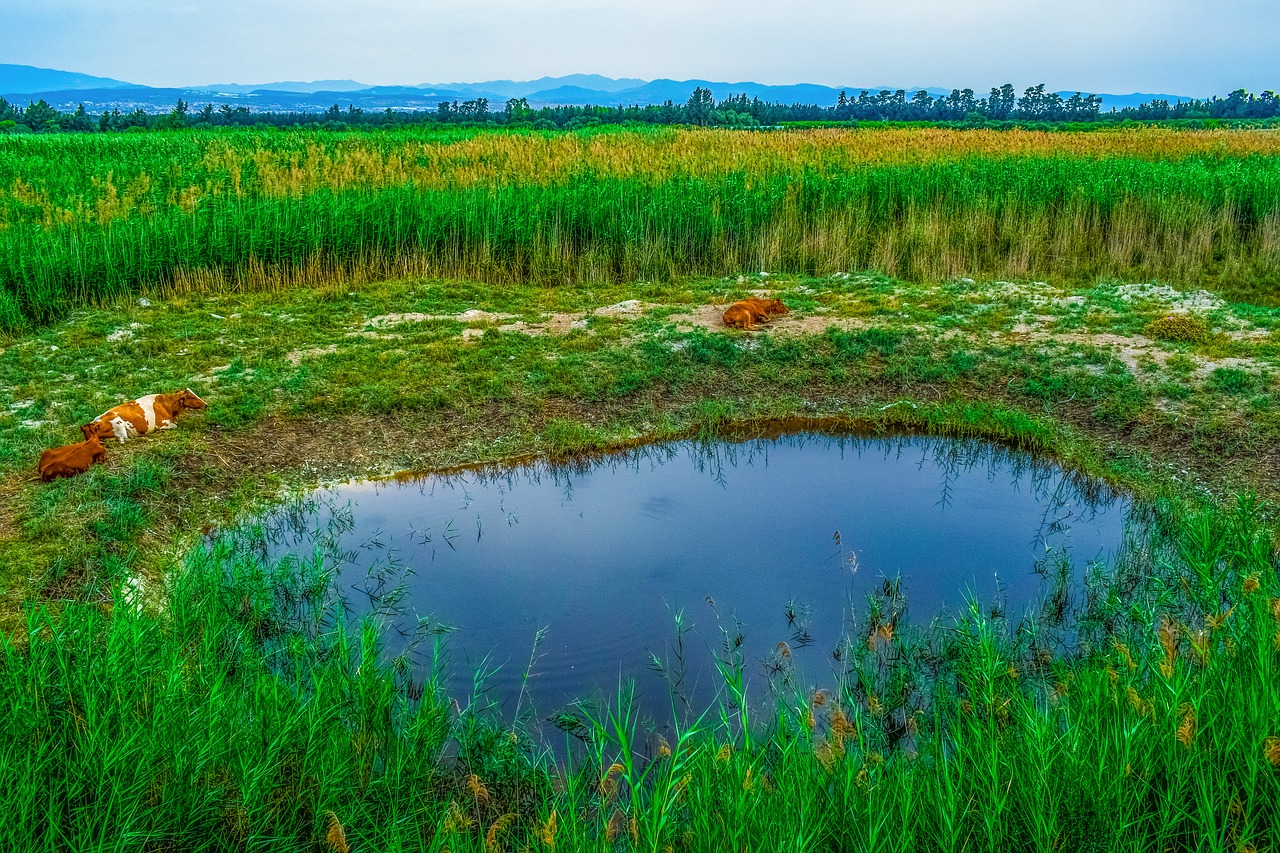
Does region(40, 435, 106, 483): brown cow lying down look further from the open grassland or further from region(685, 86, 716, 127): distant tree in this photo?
region(685, 86, 716, 127): distant tree

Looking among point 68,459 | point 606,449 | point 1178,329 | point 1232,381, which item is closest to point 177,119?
point 68,459

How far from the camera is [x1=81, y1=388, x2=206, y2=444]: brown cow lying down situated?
5.14 m

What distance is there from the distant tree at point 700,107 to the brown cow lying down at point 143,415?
4663 cm

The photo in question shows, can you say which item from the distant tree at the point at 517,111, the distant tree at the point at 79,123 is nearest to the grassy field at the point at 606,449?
the distant tree at the point at 79,123

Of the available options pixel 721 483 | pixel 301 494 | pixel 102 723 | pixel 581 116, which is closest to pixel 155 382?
pixel 301 494

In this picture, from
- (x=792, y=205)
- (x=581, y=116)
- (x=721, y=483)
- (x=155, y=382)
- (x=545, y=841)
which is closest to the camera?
(x=545, y=841)

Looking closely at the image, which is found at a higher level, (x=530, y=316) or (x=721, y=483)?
(x=530, y=316)

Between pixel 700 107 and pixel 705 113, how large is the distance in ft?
3.34

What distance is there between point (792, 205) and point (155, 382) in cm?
716

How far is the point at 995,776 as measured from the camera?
2.03m

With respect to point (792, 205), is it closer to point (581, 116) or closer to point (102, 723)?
point (102, 723)

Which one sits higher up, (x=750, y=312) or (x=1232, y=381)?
(x=750, y=312)

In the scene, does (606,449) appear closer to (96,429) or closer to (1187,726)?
(96,429)

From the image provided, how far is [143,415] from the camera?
17.4 feet
